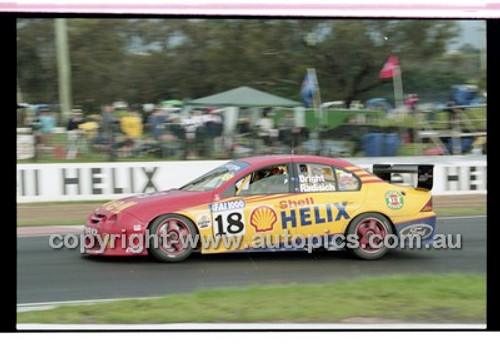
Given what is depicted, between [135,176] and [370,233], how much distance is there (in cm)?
215

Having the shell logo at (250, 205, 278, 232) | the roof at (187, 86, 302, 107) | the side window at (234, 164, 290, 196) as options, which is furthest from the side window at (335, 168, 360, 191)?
the roof at (187, 86, 302, 107)

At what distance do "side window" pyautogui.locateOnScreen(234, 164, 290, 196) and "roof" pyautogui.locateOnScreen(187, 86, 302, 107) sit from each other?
2.20 feet

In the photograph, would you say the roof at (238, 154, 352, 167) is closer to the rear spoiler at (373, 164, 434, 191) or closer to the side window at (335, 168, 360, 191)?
the side window at (335, 168, 360, 191)

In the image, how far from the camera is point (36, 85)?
7.26 m

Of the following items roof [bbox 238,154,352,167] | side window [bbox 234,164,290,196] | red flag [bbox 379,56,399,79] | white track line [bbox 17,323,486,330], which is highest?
red flag [bbox 379,56,399,79]

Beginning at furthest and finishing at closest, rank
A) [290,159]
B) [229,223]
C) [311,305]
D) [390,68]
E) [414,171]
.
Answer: [229,223], [414,171], [290,159], [390,68], [311,305]

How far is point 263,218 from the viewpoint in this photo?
27.1ft

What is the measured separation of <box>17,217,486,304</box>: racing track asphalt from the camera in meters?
7.48

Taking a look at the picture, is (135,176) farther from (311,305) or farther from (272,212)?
(311,305)

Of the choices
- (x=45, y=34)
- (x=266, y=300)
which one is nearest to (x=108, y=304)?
(x=266, y=300)

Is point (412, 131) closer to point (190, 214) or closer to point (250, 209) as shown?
point (250, 209)

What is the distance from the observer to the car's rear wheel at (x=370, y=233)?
7.81 m

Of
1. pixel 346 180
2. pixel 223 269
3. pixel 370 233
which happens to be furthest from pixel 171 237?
pixel 370 233
